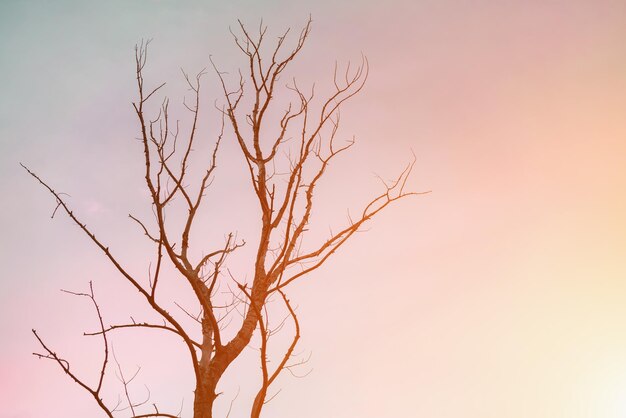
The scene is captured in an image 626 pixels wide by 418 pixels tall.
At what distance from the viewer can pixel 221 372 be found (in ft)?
8.02

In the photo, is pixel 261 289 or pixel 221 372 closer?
pixel 221 372

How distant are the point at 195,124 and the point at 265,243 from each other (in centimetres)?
83

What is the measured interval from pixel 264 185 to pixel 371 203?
0.73m

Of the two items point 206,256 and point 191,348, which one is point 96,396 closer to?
point 191,348

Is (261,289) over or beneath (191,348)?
over

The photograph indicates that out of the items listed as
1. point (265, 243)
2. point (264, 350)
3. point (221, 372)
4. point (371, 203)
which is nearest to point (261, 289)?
point (265, 243)

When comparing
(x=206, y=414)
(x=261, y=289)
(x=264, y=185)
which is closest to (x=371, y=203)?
(x=264, y=185)

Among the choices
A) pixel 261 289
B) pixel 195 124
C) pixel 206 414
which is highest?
pixel 195 124

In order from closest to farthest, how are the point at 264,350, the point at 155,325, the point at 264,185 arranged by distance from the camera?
the point at 264,350 < the point at 155,325 < the point at 264,185

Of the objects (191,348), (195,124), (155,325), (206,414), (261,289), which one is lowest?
(206,414)

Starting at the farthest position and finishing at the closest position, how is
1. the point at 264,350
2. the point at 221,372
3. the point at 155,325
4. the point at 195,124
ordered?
the point at 195,124
the point at 221,372
the point at 155,325
the point at 264,350

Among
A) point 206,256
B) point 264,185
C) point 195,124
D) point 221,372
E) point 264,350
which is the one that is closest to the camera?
point 264,350

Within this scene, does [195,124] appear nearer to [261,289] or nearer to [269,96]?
[269,96]

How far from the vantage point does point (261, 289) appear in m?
2.70
